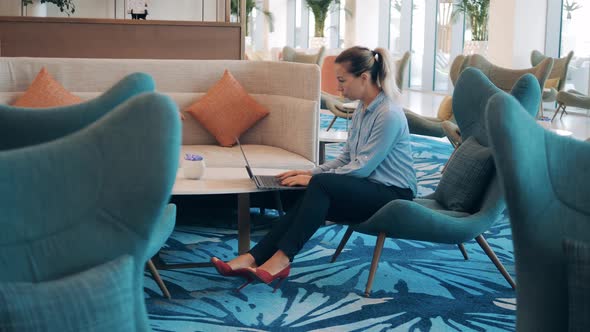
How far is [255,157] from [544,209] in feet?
10.2

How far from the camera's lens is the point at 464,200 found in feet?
11.6

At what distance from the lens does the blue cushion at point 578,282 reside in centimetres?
160

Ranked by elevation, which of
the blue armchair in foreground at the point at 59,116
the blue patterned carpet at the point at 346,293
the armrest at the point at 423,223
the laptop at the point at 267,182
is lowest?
the blue patterned carpet at the point at 346,293

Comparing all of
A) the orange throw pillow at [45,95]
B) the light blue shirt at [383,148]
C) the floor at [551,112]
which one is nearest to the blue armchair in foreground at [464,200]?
the light blue shirt at [383,148]

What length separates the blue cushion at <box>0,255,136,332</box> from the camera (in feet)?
4.42

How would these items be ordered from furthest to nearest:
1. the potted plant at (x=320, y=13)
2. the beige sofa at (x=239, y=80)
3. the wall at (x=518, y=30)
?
the potted plant at (x=320, y=13) → the wall at (x=518, y=30) → the beige sofa at (x=239, y=80)

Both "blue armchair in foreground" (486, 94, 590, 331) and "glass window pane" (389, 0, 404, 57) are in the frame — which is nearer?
"blue armchair in foreground" (486, 94, 590, 331)

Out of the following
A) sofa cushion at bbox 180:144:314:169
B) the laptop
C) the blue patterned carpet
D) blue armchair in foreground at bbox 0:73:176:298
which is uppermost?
blue armchair in foreground at bbox 0:73:176:298

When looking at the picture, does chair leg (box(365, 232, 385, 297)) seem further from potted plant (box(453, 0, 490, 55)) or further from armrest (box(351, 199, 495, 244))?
potted plant (box(453, 0, 490, 55))

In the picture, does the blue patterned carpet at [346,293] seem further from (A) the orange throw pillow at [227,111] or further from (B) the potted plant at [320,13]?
(B) the potted plant at [320,13]

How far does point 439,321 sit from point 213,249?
1.48m

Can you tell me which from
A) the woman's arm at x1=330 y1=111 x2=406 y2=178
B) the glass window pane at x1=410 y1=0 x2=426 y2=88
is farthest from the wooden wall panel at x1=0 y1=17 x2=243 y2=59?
the glass window pane at x1=410 y1=0 x2=426 y2=88

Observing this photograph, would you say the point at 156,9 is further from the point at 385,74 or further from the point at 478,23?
the point at 385,74

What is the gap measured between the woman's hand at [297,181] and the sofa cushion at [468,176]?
681 mm
